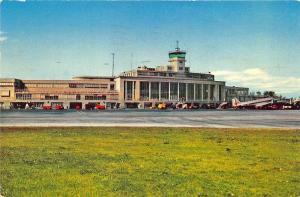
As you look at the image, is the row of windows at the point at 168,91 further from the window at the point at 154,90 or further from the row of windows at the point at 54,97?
the row of windows at the point at 54,97

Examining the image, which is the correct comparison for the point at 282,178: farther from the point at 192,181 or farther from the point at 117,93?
the point at 117,93

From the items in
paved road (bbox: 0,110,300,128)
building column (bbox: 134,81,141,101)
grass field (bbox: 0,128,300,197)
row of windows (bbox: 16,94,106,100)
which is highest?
building column (bbox: 134,81,141,101)

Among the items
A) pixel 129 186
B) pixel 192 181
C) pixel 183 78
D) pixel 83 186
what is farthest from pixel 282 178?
pixel 183 78

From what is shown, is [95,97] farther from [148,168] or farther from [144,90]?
[148,168]

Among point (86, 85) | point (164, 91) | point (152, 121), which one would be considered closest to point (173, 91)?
point (164, 91)

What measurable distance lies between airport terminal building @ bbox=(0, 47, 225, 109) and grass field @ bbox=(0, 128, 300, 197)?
13951cm

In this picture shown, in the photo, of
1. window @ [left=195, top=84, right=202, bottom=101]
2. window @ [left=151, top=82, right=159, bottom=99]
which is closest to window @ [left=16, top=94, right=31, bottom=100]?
window @ [left=151, top=82, right=159, bottom=99]

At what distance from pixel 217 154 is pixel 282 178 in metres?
4.62

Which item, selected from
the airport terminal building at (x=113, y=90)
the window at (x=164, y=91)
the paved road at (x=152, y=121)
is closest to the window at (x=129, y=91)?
the airport terminal building at (x=113, y=90)

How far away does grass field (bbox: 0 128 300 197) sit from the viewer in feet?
36.2

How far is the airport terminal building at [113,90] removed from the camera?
158250 millimetres

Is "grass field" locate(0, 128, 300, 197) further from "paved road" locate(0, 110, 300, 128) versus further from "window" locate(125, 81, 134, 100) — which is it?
"window" locate(125, 81, 134, 100)

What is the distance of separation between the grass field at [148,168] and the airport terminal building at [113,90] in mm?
139512

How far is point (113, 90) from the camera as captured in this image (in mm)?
175375
